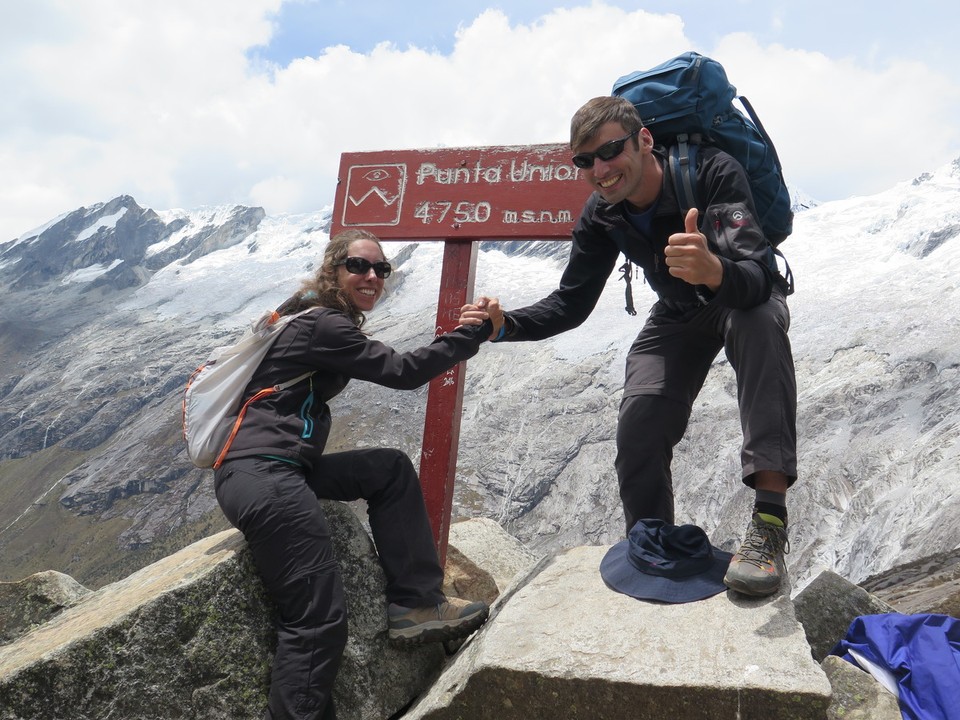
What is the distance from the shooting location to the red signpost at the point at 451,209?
6328 mm

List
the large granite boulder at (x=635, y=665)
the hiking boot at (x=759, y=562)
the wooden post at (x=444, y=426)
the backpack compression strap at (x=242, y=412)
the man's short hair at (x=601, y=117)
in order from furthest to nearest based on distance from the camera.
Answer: the wooden post at (x=444, y=426) < the man's short hair at (x=601, y=117) < the backpack compression strap at (x=242, y=412) < the hiking boot at (x=759, y=562) < the large granite boulder at (x=635, y=665)

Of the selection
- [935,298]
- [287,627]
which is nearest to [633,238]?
[287,627]

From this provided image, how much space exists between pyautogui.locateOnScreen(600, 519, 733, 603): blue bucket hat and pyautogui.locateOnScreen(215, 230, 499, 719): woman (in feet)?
2.75

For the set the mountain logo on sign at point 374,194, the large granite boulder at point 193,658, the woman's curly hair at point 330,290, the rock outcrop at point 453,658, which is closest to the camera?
the rock outcrop at point 453,658

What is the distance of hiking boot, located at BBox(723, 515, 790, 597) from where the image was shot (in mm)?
3615

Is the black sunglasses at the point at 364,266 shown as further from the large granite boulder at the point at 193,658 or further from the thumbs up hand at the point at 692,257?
the thumbs up hand at the point at 692,257

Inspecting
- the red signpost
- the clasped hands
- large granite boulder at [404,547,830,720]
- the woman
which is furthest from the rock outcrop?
the red signpost

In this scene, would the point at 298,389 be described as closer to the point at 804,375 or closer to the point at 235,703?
the point at 235,703

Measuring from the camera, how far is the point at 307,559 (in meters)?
3.94

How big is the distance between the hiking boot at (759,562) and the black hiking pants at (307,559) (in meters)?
1.57

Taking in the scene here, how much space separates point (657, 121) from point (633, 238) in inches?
25.4

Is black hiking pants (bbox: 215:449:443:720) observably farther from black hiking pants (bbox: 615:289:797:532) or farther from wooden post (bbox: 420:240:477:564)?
wooden post (bbox: 420:240:477:564)

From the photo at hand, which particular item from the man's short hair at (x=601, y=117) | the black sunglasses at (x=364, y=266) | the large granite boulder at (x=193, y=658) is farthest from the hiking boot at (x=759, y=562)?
the black sunglasses at (x=364, y=266)

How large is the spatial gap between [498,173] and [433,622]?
3.96 meters
